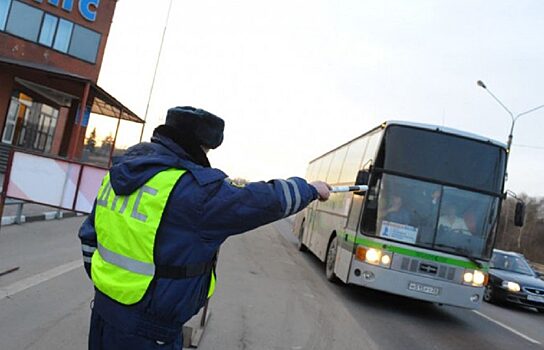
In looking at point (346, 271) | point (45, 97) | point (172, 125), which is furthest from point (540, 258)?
point (172, 125)

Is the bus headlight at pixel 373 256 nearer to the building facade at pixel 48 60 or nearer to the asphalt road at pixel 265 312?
the asphalt road at pixel 265 312

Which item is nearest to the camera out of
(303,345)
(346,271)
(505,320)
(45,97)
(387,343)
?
(303,345)

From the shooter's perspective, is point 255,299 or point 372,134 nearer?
point 255,299

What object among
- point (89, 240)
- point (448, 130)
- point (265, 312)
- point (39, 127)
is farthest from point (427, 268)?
point (39, 127)

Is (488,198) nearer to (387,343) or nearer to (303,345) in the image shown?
(387,343)

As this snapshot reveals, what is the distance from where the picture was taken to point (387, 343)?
6625 millimetres

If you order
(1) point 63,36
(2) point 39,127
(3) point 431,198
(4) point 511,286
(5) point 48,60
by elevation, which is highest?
(1) point 63,36

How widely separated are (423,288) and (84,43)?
994 inches

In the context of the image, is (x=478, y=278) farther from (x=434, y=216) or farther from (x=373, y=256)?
(x=373, y=256)

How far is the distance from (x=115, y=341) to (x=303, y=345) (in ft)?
12.8

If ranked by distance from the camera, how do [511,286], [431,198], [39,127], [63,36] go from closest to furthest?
[431,198] → [511,286] → [63,36] → [39,127]

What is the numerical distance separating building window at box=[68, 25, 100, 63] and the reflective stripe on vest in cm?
2822

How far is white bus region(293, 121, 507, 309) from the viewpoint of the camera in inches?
333

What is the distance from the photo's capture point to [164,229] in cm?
214
